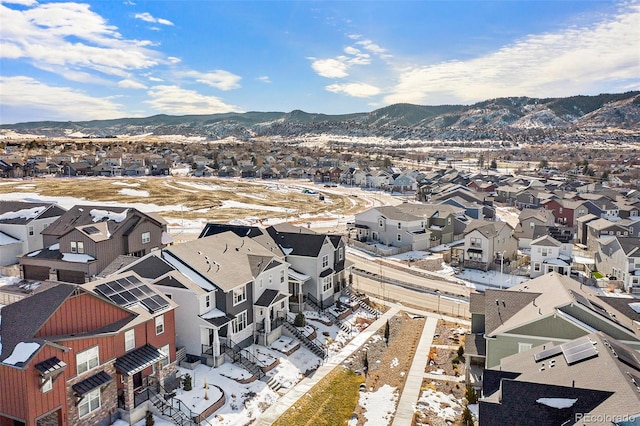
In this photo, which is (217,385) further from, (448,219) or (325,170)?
(325,170)

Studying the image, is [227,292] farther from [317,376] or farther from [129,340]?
[317,376]

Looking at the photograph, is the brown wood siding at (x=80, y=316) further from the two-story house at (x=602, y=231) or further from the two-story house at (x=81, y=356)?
the two-story house at (x=602, y=231)

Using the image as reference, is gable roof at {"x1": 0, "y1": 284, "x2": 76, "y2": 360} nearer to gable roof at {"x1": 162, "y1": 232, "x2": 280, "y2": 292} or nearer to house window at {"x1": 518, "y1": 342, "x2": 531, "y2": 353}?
gable roof at {"x1": 162, "y1": 232, "x2": 280, "y2": 292}

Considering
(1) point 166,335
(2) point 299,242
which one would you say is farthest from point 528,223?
(1) point 166,335

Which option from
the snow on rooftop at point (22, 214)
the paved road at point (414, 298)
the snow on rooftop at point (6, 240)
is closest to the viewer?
the paved road at point (414, 298)

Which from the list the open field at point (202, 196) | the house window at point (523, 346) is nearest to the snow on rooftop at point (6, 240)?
the open field at point (202, 196)

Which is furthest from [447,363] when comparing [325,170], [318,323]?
[325,170]
